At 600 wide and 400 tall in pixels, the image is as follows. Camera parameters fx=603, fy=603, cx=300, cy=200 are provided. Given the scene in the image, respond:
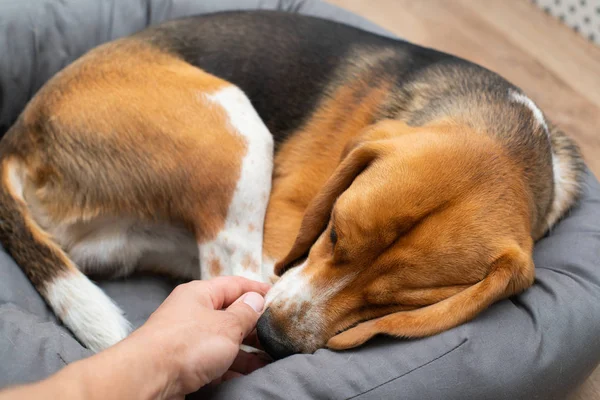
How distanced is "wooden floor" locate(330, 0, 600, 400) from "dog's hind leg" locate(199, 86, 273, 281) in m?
2.31

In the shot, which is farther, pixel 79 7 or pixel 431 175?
pixel 79 7

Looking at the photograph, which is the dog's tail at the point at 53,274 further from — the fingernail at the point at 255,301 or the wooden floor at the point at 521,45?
the wooden floor at the point at 521,45

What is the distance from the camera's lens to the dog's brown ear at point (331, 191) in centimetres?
201

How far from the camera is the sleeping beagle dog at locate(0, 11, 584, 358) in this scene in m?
1.84

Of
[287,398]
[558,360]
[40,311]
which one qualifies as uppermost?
[558,360]

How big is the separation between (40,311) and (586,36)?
4.29m

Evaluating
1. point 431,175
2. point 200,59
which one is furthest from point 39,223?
point 431,175

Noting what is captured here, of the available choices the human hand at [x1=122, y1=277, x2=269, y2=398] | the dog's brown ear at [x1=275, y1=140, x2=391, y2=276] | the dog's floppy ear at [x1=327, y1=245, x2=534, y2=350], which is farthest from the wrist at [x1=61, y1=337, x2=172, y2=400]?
the dog's brown ear at [x1=275, y1=140, x2=391, y2=276]

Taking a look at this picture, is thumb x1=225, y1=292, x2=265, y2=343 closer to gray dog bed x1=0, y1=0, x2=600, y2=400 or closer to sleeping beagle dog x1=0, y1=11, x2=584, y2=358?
sleeping beagle dog x1=0, y1=11, x2=584, y2=358

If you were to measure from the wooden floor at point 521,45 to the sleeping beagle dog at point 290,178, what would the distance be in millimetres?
1468

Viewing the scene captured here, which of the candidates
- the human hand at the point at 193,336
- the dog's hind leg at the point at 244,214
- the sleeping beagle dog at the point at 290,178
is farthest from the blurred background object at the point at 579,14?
the human hand at the point at 193,336

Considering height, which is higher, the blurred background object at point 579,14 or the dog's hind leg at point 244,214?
the blurred background object at point 579,14

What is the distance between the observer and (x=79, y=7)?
125 inches

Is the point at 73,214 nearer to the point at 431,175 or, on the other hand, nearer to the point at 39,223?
the point at 39,223
